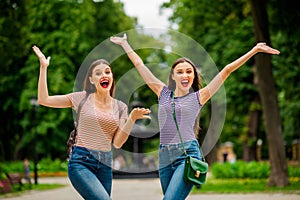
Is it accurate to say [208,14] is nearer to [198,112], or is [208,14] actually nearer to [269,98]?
[269,98]

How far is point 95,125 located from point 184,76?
1140 mm

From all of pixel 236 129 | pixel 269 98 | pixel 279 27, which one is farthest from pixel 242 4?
pixel 236 129

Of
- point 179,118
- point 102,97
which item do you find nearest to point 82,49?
point 102,97

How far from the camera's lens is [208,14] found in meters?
28.6

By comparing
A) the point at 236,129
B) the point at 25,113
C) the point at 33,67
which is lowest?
the point at 236,129

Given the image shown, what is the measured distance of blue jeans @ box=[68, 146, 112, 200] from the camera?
223 inches

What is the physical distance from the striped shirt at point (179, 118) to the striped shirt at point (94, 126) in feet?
1.41

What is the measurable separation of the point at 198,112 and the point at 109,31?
133 ft

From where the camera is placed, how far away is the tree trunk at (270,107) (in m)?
20.5

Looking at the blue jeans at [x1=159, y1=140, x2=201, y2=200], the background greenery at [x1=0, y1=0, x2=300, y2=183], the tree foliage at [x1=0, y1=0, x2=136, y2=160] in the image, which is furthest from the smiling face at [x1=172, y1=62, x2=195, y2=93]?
the tree foliage at [x1=0, y1=0, x2=136, y2=160]

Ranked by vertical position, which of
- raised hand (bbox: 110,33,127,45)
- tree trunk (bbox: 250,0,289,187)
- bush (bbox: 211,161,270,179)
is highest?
raised hand (bbox: 110,33,127,45)

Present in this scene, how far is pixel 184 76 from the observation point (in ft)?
20.9

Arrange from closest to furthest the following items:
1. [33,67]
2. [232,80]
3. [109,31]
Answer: [232,80]
[33,67]
[109,31]

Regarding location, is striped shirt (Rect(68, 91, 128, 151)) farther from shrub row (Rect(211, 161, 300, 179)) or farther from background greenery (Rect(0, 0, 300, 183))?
shrub row (Rect(211, 161, 300, 179))
